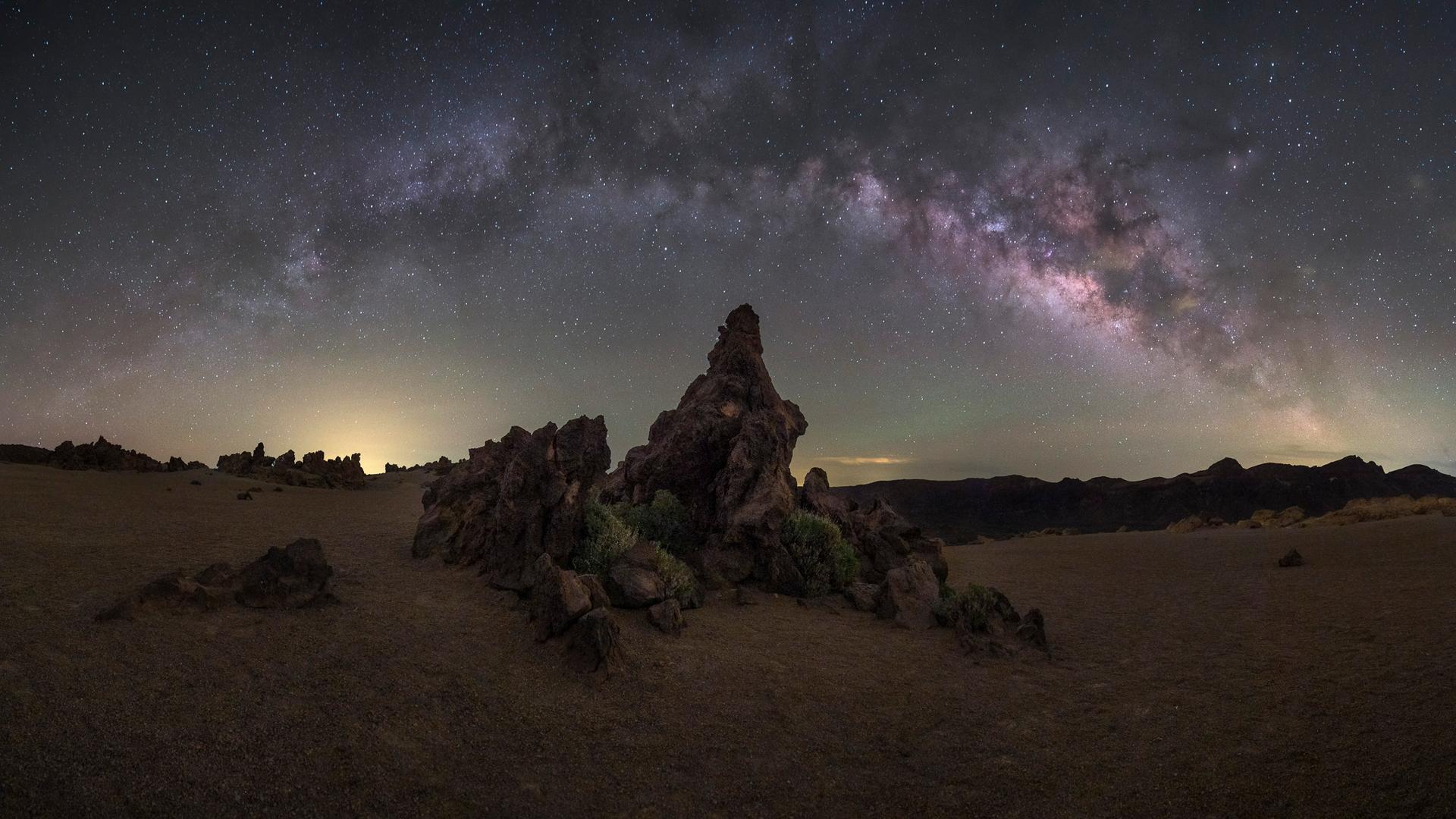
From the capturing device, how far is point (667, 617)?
997 centimetres

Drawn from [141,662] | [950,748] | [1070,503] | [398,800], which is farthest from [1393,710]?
[1070,503]

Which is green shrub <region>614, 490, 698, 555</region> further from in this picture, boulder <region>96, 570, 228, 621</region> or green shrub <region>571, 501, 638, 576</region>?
boulder <region>96, 570, 228, 621</region>

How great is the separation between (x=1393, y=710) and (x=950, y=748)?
550 centimetres

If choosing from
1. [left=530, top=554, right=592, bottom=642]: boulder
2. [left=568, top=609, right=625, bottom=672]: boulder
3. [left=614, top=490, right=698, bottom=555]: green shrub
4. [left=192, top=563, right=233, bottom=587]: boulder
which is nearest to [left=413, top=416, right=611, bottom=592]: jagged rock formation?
[left=530, top=554, right=592, bottom=642]: boulder

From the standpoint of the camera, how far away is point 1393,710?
721 cm

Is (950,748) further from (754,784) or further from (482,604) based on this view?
(482,604)

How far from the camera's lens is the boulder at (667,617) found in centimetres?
987

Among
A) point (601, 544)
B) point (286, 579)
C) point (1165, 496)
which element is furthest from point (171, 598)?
point (1165, 496)

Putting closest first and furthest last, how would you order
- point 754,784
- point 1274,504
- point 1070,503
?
point 754,784 → point 1274,504 → point 1070,503

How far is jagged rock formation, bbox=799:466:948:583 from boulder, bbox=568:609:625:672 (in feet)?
27.0

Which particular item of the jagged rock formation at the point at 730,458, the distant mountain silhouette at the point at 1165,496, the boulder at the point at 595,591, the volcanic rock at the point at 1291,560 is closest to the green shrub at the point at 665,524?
the jagged rock formation at the point at 730,458

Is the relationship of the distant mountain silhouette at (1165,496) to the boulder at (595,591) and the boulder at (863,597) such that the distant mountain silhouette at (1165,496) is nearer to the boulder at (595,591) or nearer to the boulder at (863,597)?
the boulder at (863,597)

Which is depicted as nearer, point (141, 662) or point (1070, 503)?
point (141, 662)

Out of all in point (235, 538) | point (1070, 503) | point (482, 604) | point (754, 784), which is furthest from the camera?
point (1070, 503)
